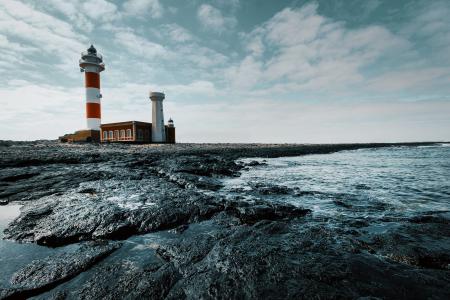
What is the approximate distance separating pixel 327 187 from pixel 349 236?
14.2ft

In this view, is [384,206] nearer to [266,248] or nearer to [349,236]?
[349,236]

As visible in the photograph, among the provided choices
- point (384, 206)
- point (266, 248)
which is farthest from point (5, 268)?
point (384, 206)

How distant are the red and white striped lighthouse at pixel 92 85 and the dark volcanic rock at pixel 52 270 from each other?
1618 inches

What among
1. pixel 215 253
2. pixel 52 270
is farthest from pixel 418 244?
pixel 52 270

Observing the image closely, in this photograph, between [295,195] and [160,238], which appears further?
[295,195]

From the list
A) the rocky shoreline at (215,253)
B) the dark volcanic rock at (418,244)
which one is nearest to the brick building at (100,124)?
the rocky shoreline at (215,253)

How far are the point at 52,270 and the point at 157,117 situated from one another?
136 ft

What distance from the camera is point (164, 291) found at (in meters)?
2.12

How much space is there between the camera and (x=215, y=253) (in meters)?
2.78

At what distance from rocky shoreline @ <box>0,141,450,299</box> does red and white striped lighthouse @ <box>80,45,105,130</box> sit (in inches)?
1510

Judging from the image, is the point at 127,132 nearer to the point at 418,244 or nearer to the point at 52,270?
the point at 52,270

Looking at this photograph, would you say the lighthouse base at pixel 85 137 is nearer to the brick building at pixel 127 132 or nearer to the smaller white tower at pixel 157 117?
the brick building at pixel 127 132

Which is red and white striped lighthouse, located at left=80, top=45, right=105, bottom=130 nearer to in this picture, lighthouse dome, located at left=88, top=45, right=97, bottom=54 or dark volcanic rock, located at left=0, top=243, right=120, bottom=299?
lighthouse dome, located at left=88, top=45, right=97, bottom=54

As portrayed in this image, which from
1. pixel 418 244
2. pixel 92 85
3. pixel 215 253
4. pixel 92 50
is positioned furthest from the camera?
pixel 92 50
